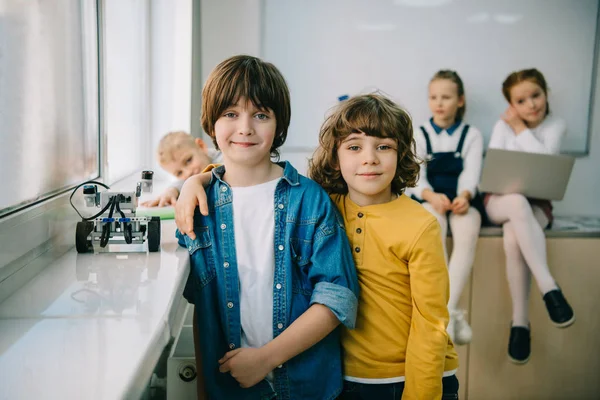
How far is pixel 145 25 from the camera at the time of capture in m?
2.36

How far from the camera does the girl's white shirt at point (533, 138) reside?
2.58 meters

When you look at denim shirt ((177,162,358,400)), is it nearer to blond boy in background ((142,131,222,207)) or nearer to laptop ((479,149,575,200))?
blond boy in background ((142,131,222,207))

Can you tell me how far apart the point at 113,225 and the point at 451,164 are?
5.98 ft

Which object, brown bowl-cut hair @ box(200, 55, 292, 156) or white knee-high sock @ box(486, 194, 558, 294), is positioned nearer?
brown bowl-cut hair @ box(200, 55, 292, 156)

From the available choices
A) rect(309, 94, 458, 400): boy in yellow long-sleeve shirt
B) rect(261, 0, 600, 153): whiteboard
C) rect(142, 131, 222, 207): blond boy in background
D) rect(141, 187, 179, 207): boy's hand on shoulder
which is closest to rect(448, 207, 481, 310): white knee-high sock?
rect(261, 0, 600, 153): whiteboard

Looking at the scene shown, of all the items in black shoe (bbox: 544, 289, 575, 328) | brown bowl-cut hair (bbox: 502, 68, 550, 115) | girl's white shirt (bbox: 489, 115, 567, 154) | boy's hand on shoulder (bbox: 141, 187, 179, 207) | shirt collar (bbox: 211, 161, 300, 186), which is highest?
brown bowl-cut hair (bbox: 502, 68, 550, 115)

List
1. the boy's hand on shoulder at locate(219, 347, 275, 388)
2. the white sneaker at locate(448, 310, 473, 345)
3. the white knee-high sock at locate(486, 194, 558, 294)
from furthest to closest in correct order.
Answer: the white knee-high sock at locate(486, 194, 558, 294)
the white sneaker at locate(448, 310, 473, 345)
the boy's hand on shoulder at locate(219, 347, 275, 388)

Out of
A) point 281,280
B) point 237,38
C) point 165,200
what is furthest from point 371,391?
point 237,38

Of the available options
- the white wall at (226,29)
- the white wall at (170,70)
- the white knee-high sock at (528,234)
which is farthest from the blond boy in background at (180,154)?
the white knee-high sock at (528,234)

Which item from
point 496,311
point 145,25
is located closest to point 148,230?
point 145,25

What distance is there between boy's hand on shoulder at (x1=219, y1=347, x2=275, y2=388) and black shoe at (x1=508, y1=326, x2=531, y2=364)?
1.71 meters

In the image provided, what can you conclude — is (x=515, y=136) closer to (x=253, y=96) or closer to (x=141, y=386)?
(x=253, y=96)

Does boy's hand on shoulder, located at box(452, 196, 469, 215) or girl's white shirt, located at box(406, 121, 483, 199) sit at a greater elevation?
girl's white shirt, located at box(406, 121, 483, 199)

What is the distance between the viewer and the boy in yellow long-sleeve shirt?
3.64 ft
